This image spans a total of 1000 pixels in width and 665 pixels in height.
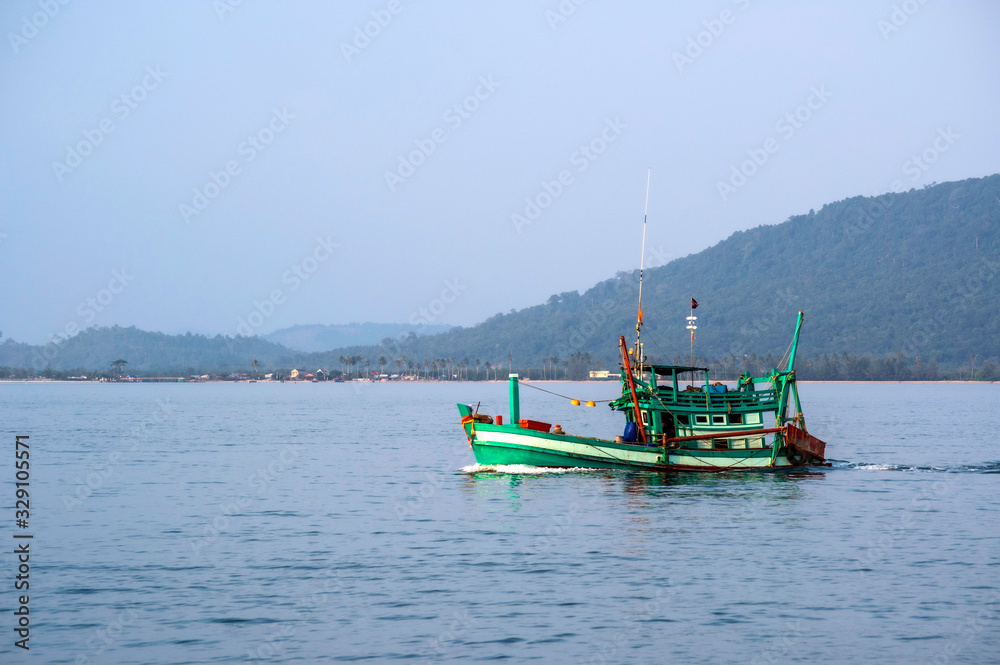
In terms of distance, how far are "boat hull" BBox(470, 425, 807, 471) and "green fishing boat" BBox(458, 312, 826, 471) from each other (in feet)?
0.16

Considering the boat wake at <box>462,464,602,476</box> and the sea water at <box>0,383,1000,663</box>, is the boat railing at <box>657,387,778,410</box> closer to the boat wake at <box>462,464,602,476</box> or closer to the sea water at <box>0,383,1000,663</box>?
the sea water at <box>0,383,1000,663</box>

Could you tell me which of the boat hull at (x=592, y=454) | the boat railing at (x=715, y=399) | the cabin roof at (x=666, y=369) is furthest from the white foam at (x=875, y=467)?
the cabin roof at (x=666, y=369)

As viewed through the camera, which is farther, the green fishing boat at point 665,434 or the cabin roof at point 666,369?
the green fishing boat at point 665,434

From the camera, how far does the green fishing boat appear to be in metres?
48.7

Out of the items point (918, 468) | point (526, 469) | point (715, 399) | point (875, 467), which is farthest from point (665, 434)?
point (918, 468)

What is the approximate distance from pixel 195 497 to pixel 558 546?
21.5 m

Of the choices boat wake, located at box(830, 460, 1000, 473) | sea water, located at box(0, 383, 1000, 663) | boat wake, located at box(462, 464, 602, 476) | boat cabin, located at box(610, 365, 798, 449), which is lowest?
sea water, located at box(0, 383, 1000, 663)

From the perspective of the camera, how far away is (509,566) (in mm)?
29734

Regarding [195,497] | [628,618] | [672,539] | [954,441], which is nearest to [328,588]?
[628,618]

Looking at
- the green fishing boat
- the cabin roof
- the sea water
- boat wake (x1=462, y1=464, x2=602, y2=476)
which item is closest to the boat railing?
the green fishing boat

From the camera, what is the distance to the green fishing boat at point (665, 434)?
4869 cm

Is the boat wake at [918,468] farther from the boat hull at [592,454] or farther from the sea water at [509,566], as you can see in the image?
the boat hull at [592,454]

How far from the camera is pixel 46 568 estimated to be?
29984 millimetres

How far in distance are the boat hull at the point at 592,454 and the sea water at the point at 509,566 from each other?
2.95 feet
